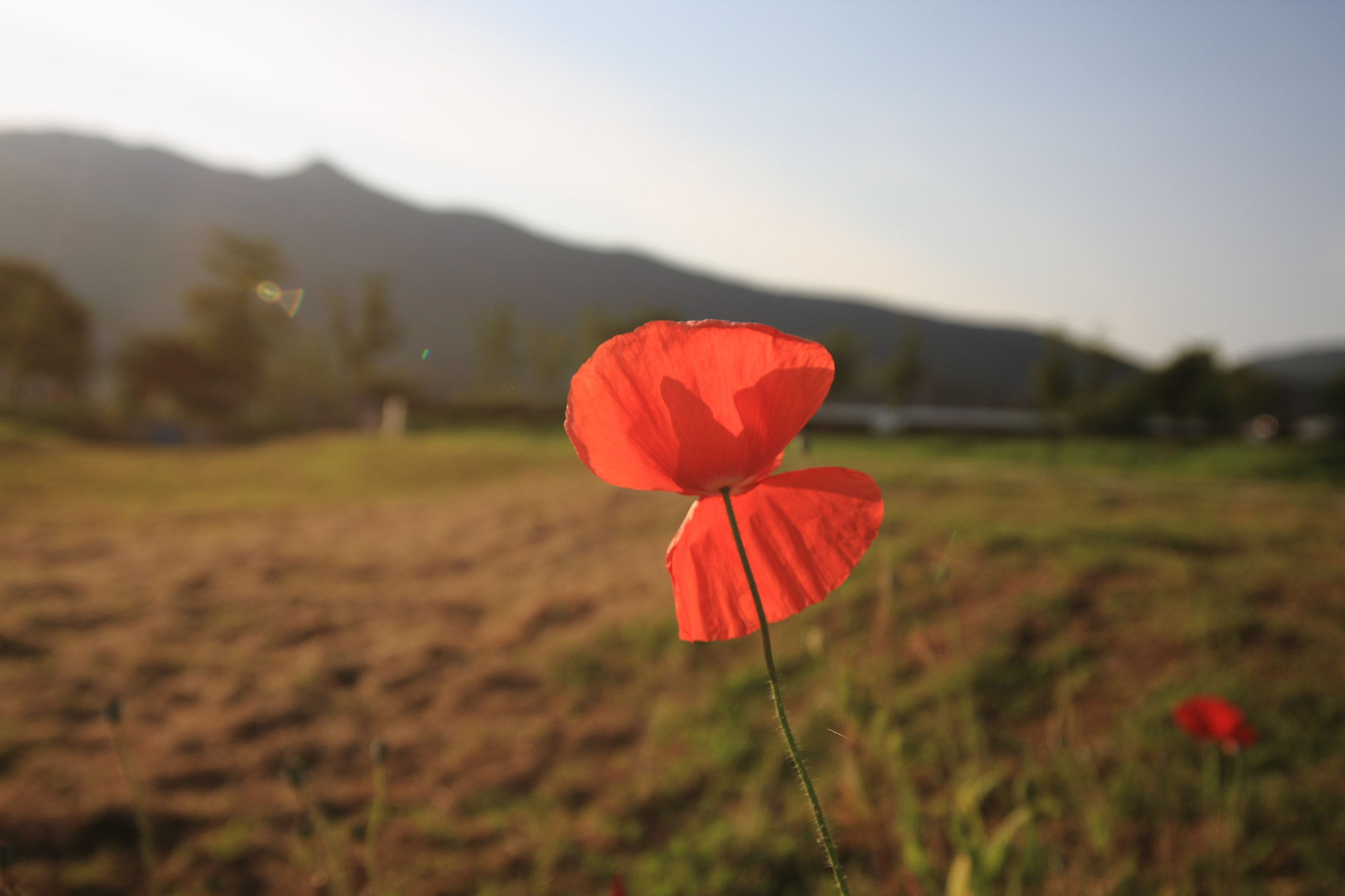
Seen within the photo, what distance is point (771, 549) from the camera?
47cm

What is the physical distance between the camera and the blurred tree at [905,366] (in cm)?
2833

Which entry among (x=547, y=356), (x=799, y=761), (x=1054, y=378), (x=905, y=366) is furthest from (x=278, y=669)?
(x=547, y=356)

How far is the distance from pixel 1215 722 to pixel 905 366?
29042 mm

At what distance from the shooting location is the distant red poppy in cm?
112

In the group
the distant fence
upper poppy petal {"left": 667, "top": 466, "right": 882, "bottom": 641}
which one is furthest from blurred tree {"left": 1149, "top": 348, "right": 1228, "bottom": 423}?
upper poppy petal {"left": 667, "top": 466, "right": 882, "bottom": 641}

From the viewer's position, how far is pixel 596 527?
18.8ft

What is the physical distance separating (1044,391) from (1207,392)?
A: 4.48m

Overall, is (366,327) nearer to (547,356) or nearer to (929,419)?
(547,356)

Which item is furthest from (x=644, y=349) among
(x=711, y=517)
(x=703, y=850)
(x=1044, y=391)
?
(x=1044, y=391)

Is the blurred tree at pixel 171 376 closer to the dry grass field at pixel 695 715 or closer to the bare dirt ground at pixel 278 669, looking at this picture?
the bare dirt ground at pixel 278 669

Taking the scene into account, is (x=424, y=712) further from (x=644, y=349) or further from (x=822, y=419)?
(x=822, y=419)

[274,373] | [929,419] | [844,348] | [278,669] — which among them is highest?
[844,348]

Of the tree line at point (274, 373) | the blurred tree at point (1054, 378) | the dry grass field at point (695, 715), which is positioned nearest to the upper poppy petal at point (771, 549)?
the dry grass field at point (695, 715)

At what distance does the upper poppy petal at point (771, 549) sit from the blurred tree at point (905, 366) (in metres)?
29.3
